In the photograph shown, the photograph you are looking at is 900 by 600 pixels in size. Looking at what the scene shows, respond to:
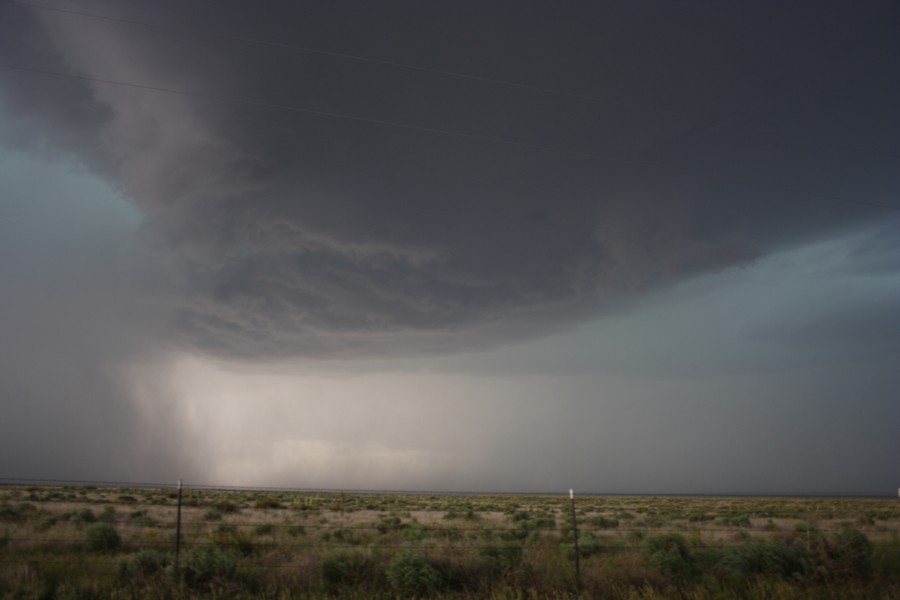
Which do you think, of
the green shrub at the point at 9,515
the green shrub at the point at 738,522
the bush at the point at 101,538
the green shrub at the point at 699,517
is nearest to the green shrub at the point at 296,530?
the bush at the point at 101,538

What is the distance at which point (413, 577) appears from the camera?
562 inches

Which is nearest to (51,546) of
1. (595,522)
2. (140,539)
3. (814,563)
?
(140,539)

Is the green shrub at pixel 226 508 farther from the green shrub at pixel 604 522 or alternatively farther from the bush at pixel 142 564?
the bush at pixel 142 564

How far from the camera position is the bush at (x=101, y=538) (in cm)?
2009

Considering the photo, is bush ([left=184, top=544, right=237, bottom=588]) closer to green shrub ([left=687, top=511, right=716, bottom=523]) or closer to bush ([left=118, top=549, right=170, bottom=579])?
bush ([left=118, top=549, right=170, bottom=579])

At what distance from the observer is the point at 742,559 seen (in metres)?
15.8

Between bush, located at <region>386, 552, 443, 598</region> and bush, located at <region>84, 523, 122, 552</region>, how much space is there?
37.8 feet

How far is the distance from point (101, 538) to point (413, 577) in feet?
41.1

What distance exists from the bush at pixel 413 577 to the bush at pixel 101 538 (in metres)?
11.5

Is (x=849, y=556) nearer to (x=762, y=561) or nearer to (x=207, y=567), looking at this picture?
(x=762, y=561)

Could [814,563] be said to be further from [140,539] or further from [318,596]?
[140,539]

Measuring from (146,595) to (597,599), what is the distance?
9736 mm

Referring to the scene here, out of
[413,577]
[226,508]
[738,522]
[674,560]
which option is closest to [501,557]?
[413,577]

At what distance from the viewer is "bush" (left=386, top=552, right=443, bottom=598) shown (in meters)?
14.0
